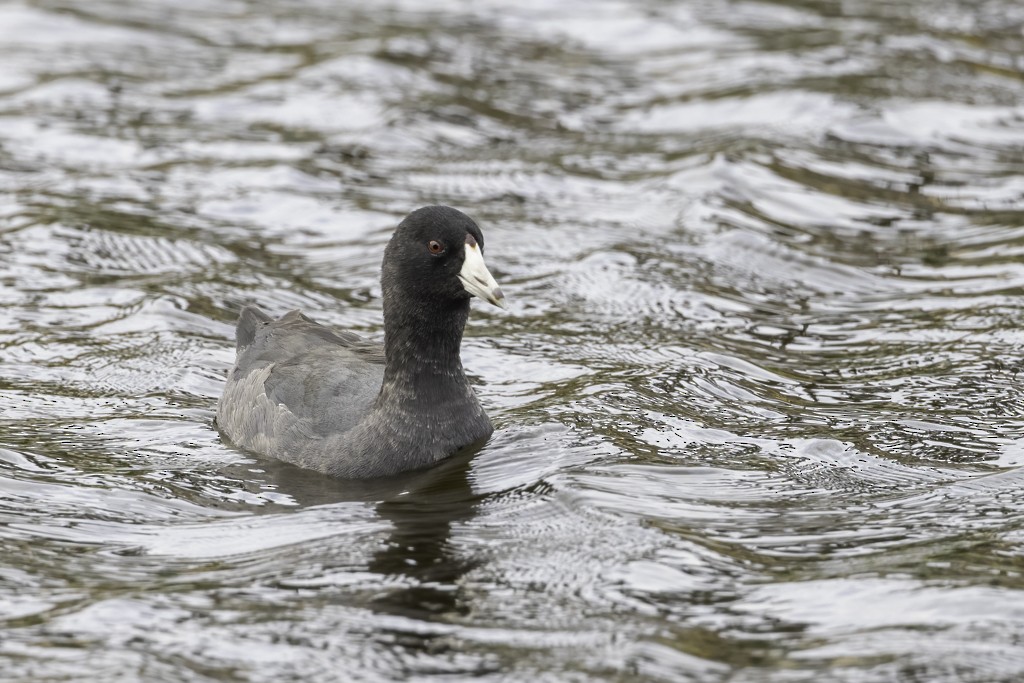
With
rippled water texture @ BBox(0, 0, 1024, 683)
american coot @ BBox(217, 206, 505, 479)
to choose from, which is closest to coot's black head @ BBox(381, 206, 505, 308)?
american coot @ BBox(217, 206, 505, 479)

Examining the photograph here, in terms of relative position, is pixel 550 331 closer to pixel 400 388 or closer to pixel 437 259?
pixel 400 388

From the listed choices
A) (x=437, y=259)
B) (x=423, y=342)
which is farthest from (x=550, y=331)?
(x=437, y=259)

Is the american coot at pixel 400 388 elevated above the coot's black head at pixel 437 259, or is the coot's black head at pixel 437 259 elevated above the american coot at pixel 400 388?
the coot's black head at pixel 437 259

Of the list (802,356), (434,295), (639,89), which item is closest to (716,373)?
(802,356)

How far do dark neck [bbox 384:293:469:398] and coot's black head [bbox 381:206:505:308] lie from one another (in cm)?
6

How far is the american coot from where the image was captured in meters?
6.96

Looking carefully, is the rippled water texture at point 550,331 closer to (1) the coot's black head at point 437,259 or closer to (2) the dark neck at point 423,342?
(2) the dark neck at point 423,342

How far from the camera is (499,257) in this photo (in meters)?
10.4

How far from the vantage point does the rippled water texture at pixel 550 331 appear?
530cm

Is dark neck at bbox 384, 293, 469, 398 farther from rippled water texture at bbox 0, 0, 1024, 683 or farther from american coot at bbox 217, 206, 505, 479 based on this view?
rippled water texture at bbox 0, 0, 1024, 683

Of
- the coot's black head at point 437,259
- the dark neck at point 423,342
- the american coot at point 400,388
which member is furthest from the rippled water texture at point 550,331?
the coot's black head at point 437,259

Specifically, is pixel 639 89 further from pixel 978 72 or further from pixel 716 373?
pixel 716 373

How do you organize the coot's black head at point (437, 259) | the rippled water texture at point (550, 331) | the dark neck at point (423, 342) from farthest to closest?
the dark neck at point (423, 342) → the coot's black head at point (437, 259) → the rippled water texture at point (550, 331)

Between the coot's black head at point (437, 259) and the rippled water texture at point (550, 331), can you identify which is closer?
the rippled water texture at point (550, 331)
